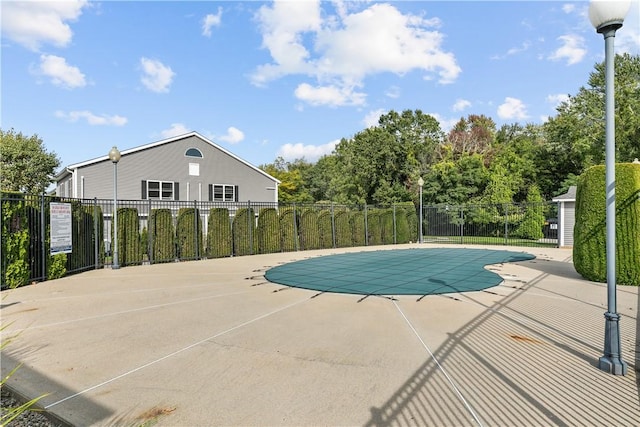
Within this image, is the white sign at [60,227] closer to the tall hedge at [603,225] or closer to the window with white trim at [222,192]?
the window with white trim at [222,192]

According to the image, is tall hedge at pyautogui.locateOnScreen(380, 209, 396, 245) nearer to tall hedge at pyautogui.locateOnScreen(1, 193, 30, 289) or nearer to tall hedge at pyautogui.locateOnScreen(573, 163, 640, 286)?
tall hedge at pyautogui.locateOnScreen(573, 163, 640, 286)

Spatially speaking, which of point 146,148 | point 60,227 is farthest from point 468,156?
point 60,227

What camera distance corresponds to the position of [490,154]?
1276 inches

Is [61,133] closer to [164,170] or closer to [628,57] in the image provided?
[164,170]

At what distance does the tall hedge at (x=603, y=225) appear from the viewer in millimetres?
7039

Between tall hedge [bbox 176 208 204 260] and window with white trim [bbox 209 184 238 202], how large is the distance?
275 inches

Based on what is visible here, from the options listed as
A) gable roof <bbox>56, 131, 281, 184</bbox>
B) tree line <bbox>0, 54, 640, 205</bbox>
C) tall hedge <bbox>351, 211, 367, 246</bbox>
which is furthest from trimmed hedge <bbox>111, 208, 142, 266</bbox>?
tree line <bbox>0, 54, 640, 205</bbox>

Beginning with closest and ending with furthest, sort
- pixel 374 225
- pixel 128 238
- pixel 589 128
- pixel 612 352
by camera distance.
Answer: pixel 612 352, pixel 128 238, pixel 374 225, pixel 589 128

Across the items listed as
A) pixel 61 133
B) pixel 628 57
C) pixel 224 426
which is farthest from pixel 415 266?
pixel 628 57

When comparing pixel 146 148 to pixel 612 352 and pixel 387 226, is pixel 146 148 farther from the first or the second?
pixel 612 352

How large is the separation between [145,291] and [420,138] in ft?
93.4

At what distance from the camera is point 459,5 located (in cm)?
1030

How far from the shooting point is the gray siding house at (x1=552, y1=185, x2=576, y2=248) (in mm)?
16047

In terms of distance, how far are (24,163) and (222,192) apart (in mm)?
22097
